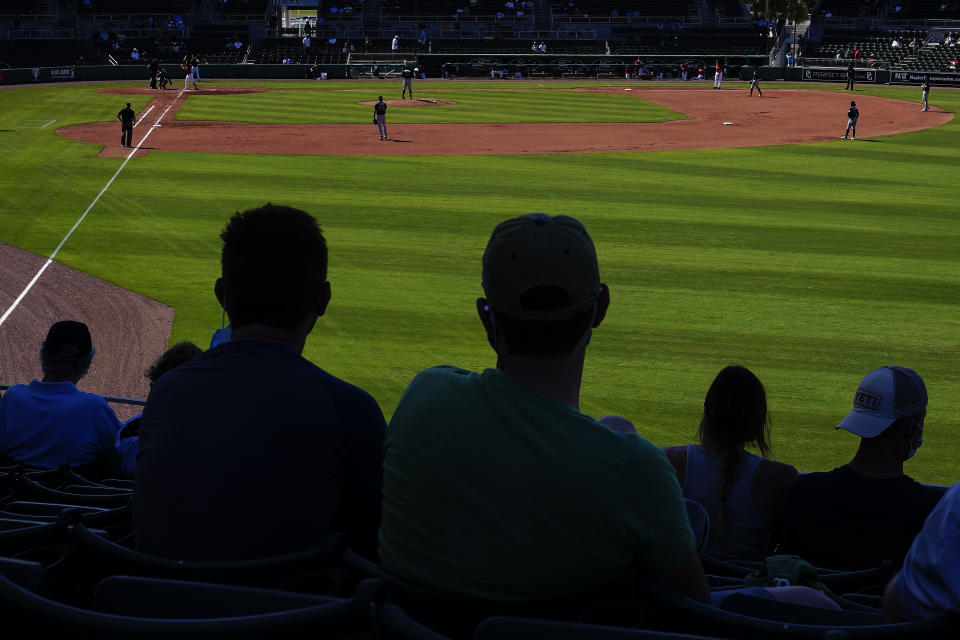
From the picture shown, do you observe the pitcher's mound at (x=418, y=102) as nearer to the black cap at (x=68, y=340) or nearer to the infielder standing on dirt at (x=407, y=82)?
the infielder standing on dirt at (x=407, y=82)

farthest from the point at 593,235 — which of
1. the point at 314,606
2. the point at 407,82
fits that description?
A: the point at 407,82

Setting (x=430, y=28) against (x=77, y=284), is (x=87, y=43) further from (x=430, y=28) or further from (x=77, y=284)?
(x=77, y=284)

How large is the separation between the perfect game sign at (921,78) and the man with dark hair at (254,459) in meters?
62.9

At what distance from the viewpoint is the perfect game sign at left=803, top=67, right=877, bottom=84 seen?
6259 cm

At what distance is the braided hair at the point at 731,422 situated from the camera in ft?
15.8

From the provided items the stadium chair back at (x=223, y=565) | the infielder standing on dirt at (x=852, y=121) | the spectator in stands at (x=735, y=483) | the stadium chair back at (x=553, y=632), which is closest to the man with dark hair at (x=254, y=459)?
the stadium chair back at (x=223, y=565)

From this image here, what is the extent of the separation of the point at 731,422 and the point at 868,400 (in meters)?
0.68

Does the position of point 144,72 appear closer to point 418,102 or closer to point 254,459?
point 418,102

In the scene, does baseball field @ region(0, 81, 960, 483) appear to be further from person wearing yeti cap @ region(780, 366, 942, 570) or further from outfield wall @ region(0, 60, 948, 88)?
outfield wall @ region(0, 60, 948, 88)

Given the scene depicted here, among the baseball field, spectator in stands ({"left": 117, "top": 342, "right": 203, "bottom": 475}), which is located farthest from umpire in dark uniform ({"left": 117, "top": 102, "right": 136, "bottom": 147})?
spectator in stands ({"left": 117, "top": 342, "right": 203, "bottom": 475})

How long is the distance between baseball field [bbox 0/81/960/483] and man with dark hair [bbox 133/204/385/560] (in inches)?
265

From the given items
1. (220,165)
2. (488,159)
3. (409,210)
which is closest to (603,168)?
(488,159)

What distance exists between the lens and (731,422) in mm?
4910

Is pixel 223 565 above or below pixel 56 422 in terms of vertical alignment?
above
